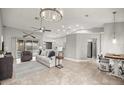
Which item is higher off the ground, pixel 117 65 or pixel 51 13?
pixel 51 13

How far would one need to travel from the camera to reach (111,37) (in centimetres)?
374

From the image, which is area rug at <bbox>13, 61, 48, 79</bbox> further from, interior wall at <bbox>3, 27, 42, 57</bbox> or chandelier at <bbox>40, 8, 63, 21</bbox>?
chandelier at <bbox>40, 8, 63, 21</bbox>

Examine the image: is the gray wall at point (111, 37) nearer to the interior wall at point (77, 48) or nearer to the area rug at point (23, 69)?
the interior wall at point (77, 48)

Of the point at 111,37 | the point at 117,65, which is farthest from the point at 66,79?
the point at 111,37

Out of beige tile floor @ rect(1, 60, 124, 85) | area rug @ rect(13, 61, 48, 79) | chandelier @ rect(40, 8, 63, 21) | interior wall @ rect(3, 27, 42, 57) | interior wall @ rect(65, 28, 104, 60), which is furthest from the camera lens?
interior wall @ rect(65, 28, 104, 60)

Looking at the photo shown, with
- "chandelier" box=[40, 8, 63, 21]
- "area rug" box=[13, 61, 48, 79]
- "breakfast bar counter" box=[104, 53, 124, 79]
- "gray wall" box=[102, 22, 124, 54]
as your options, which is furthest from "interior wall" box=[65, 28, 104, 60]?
"chandelier" box=[40, 8, 63, 21]

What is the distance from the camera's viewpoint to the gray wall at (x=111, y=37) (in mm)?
3122

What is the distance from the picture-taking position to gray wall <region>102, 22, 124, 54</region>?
3.12 m

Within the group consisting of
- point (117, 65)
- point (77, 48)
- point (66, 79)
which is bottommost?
point (66, 79)

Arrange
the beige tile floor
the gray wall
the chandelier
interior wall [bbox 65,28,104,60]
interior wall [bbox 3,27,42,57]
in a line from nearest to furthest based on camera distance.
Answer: the chandelier
interior wall [bbox 3,27,42,57]
the beige tile floor
the gray wall
interior wall [bbox 65,28,104,60]

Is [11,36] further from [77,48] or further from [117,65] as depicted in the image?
[77,48]

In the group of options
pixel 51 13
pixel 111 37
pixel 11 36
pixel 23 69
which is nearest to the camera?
pixel 51 13
